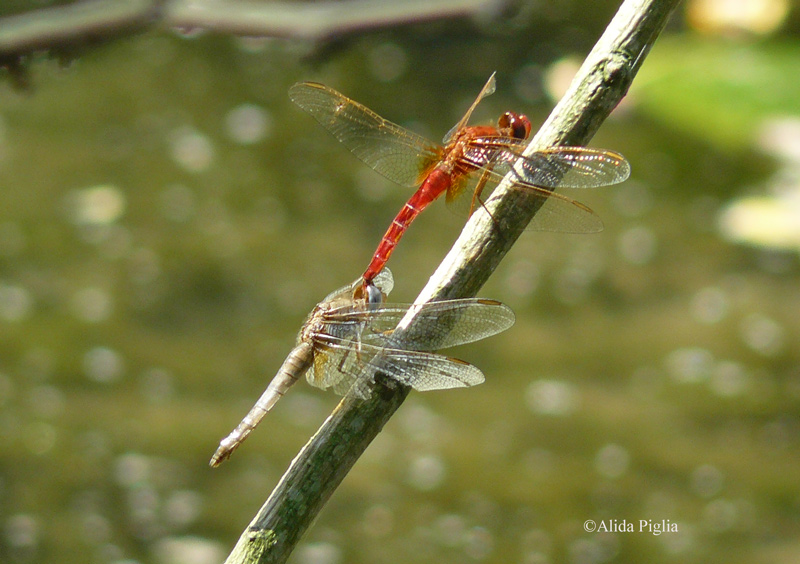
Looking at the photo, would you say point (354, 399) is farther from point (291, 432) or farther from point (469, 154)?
point (291, 432)

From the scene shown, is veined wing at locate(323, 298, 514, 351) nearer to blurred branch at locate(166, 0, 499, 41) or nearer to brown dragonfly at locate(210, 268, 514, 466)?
brown dragonfly at locate(210, 268, 514, 466)

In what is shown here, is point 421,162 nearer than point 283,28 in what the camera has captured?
No

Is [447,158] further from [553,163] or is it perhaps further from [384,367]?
[384,367]

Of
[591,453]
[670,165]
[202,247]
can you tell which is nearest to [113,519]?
Answer: [202,247]

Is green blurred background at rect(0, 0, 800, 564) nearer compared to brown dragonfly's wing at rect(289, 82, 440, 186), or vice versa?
brown dragonfly's wing at rect(289, 82, 440, 186)

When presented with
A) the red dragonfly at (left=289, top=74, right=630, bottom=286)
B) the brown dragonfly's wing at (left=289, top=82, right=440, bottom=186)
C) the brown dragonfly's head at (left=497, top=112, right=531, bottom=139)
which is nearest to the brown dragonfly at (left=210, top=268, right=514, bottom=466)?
the red dragonfly at (left=289, top=74, right=630, bottom=286)

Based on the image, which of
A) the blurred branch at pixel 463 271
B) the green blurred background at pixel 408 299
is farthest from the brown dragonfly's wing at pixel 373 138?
the green blurred background at pixel 408 299

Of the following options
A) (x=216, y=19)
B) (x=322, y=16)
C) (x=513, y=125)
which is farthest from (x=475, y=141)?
(x=216, y=19)
